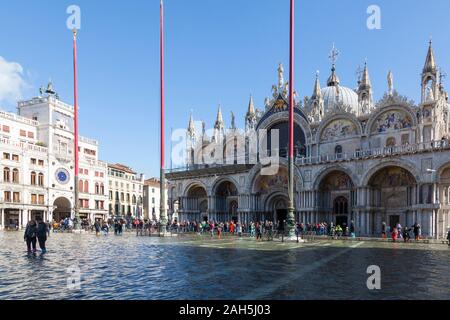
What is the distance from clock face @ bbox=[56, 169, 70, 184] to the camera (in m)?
59.7

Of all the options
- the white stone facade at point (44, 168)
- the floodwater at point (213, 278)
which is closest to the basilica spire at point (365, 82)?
the floodwater at point (213, 278)

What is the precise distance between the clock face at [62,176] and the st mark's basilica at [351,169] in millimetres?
18802

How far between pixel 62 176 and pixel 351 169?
4249cm

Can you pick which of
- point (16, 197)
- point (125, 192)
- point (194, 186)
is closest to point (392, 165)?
point (194, 186)

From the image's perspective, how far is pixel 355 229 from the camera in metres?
38.1

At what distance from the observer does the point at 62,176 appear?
6034 cm

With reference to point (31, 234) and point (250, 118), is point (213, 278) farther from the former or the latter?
point (250, 118)

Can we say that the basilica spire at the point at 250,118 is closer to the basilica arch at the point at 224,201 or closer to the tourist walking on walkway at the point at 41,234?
the basilica arch at the point at 224,201

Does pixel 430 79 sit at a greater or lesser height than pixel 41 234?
greater

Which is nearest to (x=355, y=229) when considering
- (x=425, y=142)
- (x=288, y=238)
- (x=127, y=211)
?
(x=425, y=142)

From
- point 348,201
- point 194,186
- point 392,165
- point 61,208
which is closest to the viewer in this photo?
point 392,165

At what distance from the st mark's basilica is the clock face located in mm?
18802

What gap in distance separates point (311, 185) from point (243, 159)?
11789mm
